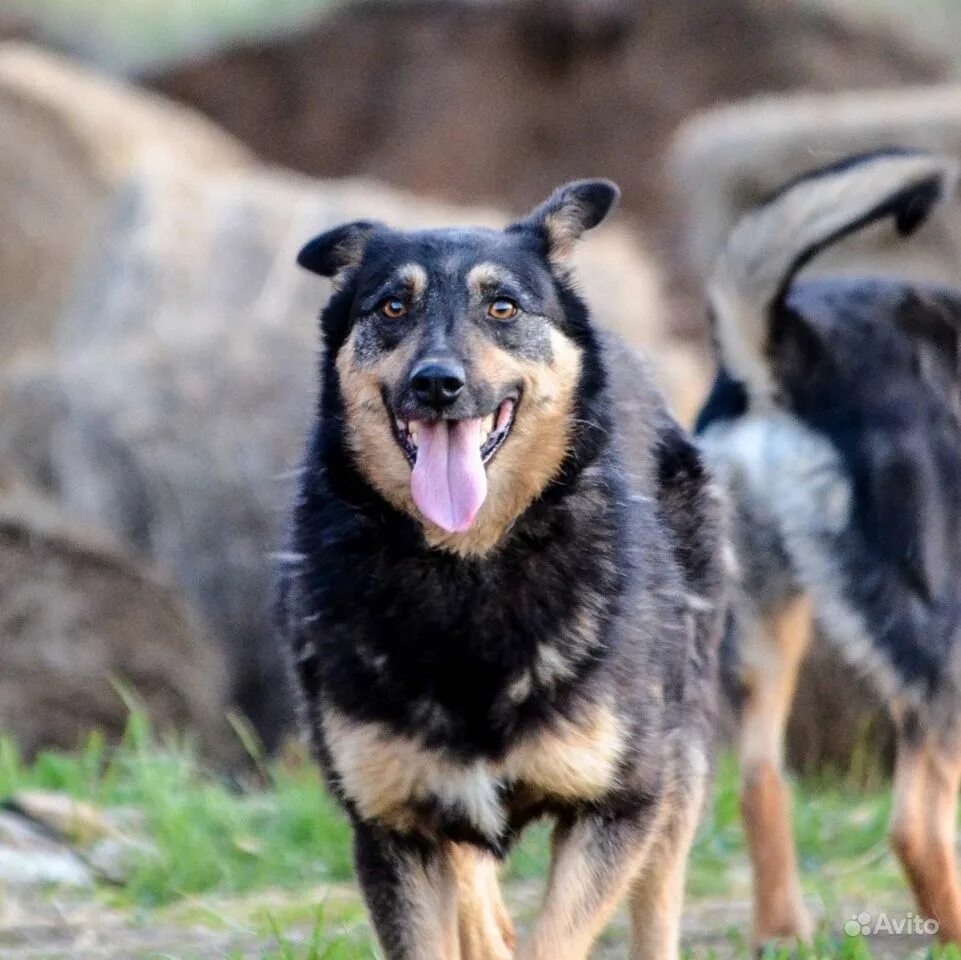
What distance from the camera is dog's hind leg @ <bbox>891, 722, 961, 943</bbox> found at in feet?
15.9

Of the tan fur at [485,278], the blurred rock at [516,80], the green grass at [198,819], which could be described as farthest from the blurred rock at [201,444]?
the blurred rock at [516,80]

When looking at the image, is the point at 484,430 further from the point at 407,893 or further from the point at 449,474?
the point at 407,893

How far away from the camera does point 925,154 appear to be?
17.5 ft

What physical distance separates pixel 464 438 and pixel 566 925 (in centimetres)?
100

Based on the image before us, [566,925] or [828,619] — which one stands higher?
[828,619]

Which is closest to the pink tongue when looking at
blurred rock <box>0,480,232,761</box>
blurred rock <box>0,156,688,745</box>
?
blurred rock <box>0,480,232,761</box>

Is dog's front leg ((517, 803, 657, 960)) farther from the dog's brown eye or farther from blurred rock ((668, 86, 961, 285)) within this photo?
blurred rock ((668, 86, 961, 285))

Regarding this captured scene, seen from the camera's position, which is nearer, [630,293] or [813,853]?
[813,853]

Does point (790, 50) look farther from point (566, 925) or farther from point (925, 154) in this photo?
point (566, 925)

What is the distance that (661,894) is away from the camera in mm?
4270

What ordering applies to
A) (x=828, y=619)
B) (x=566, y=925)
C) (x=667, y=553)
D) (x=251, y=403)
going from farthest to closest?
(x=251, y=403)
(x=828, y=619)
(x=667, y=553)
(x=566, y=925)

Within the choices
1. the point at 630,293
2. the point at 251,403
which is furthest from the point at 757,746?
the point at 630,293

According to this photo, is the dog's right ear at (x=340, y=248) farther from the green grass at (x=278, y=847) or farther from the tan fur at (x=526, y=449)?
the green grass at (x=278, y=847)

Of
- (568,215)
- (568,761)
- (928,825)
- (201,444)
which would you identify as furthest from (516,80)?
(568,761)
